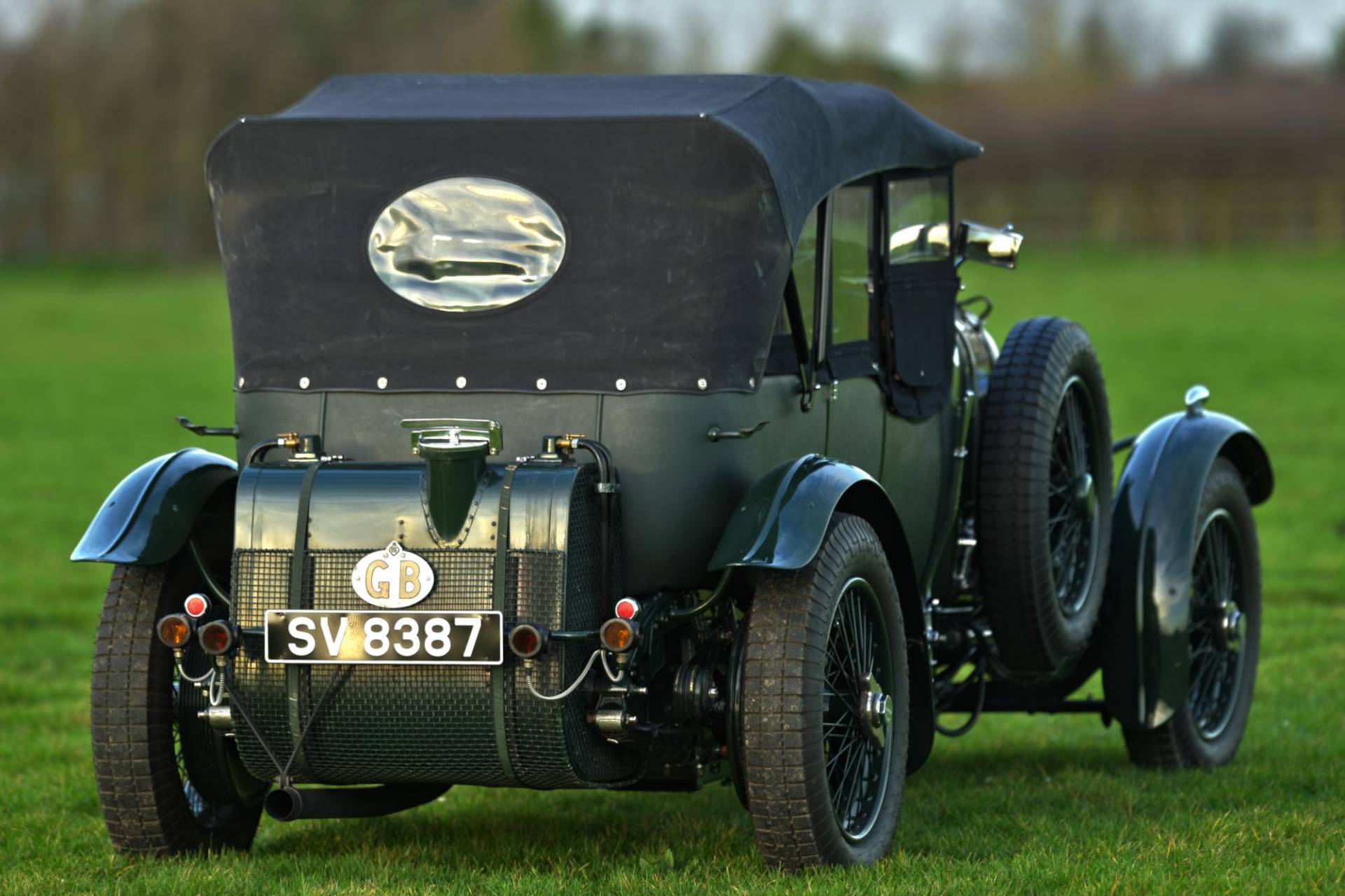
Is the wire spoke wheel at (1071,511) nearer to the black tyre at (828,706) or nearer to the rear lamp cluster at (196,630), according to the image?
the black tyre at (828,706)

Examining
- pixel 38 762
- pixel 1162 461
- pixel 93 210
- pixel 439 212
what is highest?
pixel 93 210

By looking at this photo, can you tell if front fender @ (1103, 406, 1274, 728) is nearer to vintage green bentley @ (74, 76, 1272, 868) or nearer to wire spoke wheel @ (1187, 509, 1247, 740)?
wire spoke wheel @ (1187, 509, 1247, 740)

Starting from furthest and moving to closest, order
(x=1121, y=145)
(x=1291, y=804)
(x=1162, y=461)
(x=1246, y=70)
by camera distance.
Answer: (x=1246, y=70), (x=1121, y=145), (x=1162, y=461), (x=1291, y=804)

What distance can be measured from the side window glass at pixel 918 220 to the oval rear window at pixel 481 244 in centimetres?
148

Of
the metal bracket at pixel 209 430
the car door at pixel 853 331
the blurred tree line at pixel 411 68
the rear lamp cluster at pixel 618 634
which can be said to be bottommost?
the rear lamp cluster at pixel 618 634

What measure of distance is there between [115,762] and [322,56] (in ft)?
251

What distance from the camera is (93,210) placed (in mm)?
67125

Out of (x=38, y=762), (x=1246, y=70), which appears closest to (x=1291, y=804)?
(x=38, y=762)

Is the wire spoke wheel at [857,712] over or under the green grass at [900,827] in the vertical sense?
over

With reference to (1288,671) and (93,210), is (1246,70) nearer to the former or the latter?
(93,210)

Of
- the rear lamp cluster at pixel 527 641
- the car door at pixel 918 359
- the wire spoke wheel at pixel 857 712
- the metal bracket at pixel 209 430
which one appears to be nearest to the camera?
the rear lamp cluster at pixel 527 641

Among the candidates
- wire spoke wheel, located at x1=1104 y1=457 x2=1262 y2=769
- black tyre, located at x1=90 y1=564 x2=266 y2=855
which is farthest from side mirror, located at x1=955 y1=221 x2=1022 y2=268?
black tyre, located at x1=90 y1=564 x2=266 y2=855

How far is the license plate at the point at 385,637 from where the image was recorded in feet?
16.6

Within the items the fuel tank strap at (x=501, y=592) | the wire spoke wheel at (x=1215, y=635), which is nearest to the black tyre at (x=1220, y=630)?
the wire spoke wheel at (x=1215, y=635)
